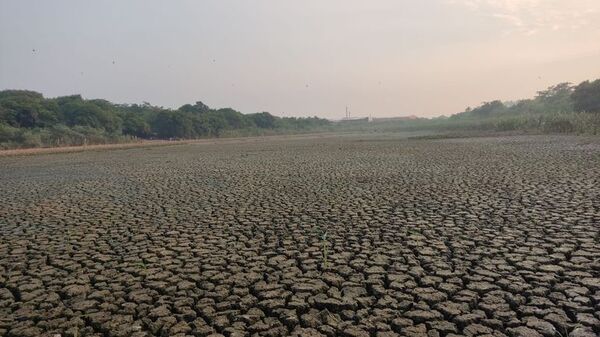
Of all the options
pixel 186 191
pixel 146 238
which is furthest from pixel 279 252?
pixel 186 191

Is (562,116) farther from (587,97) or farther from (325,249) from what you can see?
(325,249)

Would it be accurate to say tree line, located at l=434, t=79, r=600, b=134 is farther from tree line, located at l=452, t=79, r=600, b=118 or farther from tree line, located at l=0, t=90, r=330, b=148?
tree line, located at l=0, t=90, r=330, b=148

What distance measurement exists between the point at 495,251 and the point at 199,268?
328 centimetres

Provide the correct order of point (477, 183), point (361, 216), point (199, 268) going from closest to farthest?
point (199, 268) → point (361, 216) → point (477, 183)

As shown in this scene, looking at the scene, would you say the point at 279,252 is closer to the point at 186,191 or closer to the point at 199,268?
the point at 199,268

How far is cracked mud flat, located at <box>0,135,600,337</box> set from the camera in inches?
125

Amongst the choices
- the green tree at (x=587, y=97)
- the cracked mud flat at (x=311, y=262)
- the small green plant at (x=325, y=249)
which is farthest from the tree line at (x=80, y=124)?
the green tree at (x=587, y=97)

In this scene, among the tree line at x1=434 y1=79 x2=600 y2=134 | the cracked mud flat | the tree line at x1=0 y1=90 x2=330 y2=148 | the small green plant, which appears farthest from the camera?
the tree line at x1=0 y1=90 x2=330 y2=148

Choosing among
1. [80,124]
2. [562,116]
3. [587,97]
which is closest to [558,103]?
[587,97]

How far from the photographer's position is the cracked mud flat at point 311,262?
318cm

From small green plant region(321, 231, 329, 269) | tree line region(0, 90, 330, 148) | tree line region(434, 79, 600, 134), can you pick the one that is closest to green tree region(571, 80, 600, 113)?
tree line region(434, 79, 600, 134)

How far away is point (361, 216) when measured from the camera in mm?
6535

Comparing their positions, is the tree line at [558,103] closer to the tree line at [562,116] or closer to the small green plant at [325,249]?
the tree line at [562,116]

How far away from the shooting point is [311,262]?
4488 mm
